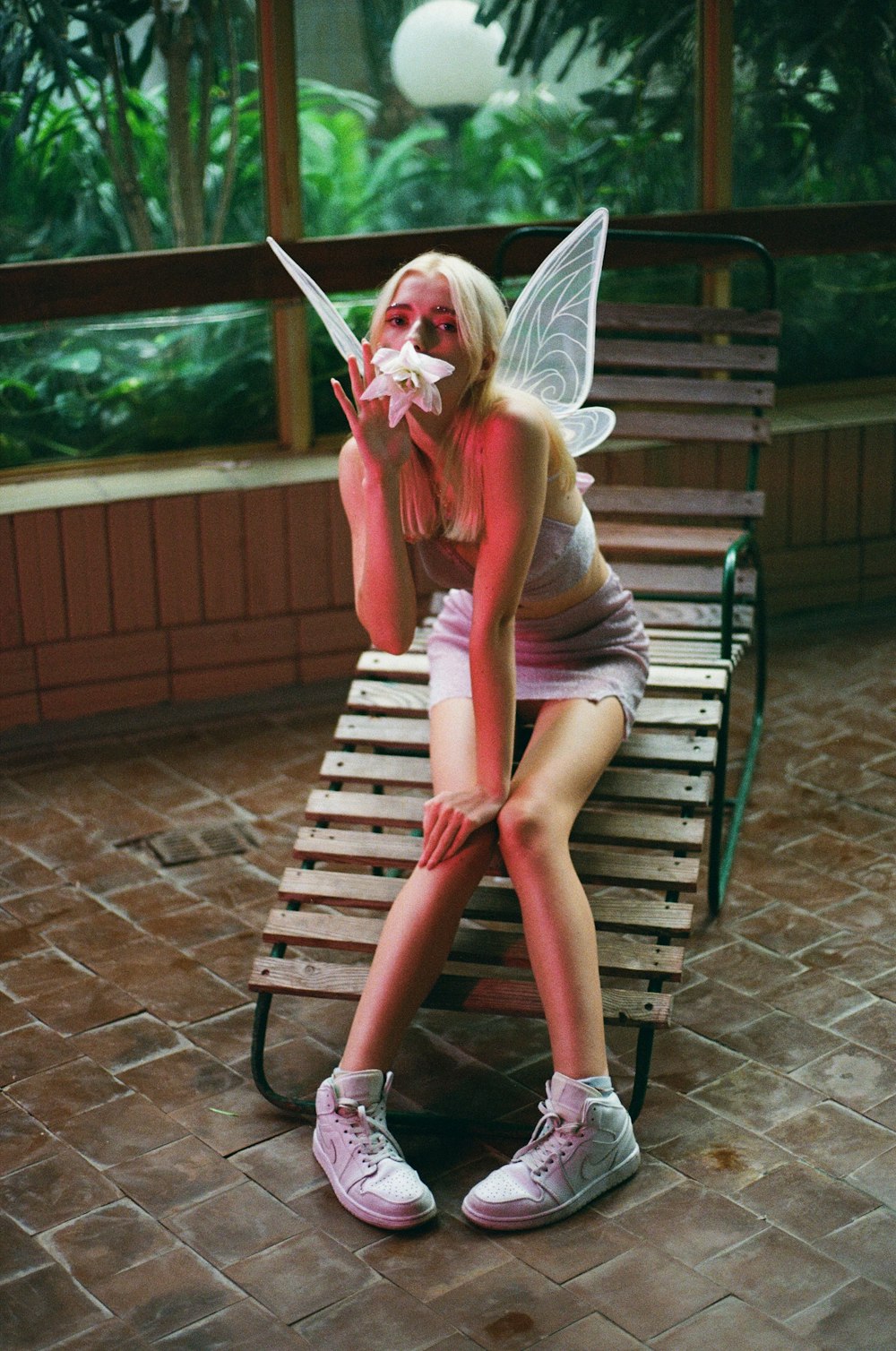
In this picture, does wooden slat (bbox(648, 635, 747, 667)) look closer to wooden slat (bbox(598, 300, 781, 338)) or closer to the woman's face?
wooden slat (bbox(598, 300, 781, 338))

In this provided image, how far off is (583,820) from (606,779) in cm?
16

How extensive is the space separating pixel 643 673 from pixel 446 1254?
135 cm

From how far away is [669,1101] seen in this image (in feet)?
10.4

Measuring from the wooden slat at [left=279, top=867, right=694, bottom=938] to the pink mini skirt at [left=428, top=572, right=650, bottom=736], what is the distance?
0.40 metres

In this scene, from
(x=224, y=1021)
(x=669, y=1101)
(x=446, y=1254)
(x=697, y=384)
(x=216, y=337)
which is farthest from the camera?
(x=216, y=337)

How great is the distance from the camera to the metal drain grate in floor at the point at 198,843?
420 cm

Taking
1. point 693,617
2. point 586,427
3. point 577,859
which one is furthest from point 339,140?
point 577,859

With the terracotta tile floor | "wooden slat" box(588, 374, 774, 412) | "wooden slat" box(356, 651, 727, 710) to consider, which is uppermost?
"wooden slat" box(588, 374, 774, 412)

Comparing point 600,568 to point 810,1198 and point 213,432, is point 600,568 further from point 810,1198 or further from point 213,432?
point 213,432

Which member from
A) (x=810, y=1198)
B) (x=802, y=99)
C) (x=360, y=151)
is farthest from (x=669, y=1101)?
(x=802, y=99)

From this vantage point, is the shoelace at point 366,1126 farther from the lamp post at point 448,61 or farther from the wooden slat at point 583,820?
the lamp post at point 448,61

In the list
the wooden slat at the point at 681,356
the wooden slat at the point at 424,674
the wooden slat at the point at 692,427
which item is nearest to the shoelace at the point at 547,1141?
the wooden slat at the point at 424,674

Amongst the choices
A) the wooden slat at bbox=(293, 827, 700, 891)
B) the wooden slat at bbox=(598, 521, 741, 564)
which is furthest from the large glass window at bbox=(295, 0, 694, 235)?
the wooden slat at bbox=(293, 827, 700, 891)

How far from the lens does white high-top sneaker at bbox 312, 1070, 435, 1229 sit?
2.81 meters
